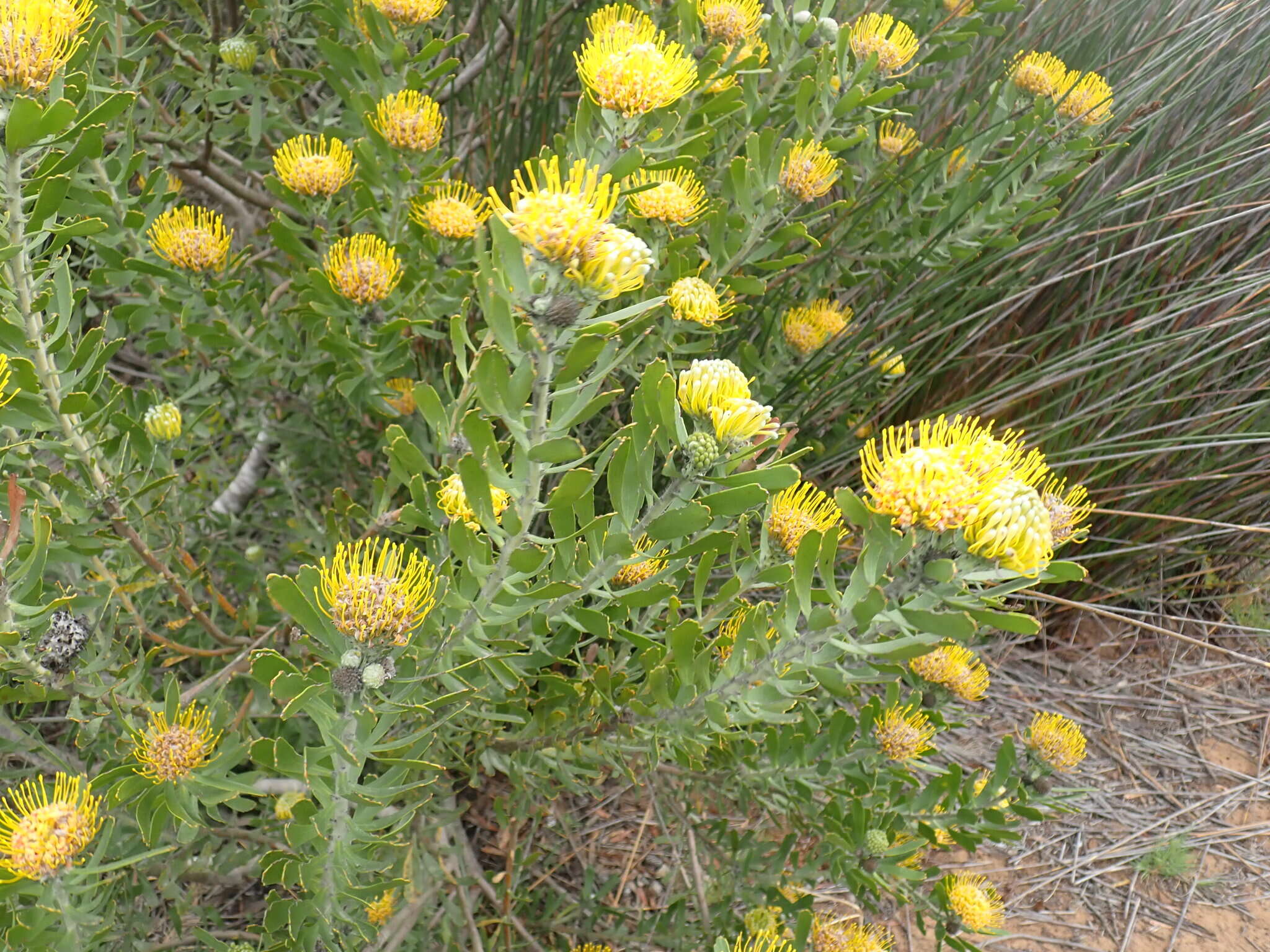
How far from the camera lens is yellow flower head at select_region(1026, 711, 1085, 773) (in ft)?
6.10

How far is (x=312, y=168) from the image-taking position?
5.45ft

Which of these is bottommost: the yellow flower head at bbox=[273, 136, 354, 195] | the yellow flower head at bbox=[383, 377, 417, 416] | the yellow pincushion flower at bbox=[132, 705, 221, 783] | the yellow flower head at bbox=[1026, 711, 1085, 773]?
the yellow flower head at bbox=[1026, 711, 1085, 773]

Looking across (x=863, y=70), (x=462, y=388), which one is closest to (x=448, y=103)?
(x=863, y=70)

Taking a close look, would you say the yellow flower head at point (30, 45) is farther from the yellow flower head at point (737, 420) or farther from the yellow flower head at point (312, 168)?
the yellow flower head at point (737, 420)

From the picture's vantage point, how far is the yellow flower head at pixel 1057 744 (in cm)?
186

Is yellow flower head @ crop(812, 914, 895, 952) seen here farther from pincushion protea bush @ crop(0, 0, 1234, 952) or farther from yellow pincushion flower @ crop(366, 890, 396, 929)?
yellow pincushion flower @ crop(366, 890, 396, 929)

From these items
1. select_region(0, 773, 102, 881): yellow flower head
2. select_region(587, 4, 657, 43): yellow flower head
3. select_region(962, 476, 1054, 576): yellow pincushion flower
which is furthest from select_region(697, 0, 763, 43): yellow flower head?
select_region(0, 773, 102, 881): yellow flower head

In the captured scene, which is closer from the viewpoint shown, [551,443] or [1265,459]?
[551,443]

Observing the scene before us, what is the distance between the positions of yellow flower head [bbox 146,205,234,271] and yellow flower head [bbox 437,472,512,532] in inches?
31.3

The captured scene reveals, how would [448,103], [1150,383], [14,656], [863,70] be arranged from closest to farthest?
[14,656] < [863,70] < [448,103] < [1150,383]

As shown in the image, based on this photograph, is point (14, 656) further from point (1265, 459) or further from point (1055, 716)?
point (1265, 459)

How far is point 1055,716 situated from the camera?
1903 mm

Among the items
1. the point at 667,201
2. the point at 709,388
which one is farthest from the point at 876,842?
the point at 667,201

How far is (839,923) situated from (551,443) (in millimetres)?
1761
